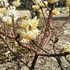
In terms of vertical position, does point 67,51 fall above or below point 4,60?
above

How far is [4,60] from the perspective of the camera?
424 cm

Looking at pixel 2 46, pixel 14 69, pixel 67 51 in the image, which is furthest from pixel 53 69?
pixel 67 51

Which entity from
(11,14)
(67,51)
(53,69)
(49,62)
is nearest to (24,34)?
(11,14)

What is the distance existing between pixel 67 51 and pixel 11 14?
0.39 m

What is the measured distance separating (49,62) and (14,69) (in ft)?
1.94

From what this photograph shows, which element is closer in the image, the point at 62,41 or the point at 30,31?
the point at 30,31

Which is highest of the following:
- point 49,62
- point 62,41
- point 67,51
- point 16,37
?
point 16,37

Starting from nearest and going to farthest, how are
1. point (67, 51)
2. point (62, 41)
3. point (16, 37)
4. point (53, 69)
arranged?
point (16, 37) → point (67, 51) → point (53, 69) → point (62, 41)

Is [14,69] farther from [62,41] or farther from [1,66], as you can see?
[62,41]

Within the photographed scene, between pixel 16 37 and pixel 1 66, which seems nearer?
pixel 16 37

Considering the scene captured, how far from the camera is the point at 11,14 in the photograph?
1438mm

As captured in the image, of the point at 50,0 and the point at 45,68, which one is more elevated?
the point at 50,0

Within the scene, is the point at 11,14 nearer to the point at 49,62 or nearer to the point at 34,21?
the point at 34,21

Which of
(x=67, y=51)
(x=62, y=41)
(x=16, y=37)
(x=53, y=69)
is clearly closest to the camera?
(x=16, y=37)
